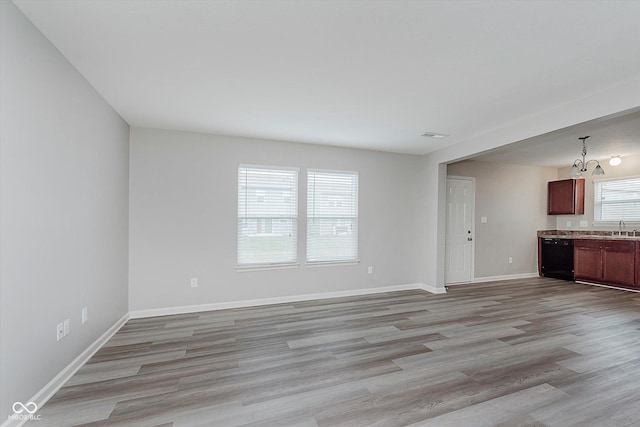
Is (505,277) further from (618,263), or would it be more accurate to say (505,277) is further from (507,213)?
(618,263)

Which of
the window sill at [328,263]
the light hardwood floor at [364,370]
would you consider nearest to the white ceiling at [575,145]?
the light hardwood floor at [364,370]

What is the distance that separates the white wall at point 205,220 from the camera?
3.76 m

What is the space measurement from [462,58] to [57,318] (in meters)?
3.59

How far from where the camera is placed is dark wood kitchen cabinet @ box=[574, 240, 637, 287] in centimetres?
523

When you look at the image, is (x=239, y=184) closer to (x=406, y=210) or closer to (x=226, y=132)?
(x=226, y=132)

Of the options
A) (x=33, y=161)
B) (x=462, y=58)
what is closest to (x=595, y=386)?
(x=462, y=58)

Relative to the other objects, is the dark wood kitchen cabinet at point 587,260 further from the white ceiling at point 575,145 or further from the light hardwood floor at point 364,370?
the light hardwood floor at point 364,370

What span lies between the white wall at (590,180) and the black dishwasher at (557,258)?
647mm

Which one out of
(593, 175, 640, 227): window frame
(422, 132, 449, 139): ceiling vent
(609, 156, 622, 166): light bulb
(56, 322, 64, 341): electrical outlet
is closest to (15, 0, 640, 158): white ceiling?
(422, 132, 449, 139): ceiling vent

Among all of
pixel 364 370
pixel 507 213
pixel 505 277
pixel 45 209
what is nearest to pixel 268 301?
pixel 364 370

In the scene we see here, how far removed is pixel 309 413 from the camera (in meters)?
1.89

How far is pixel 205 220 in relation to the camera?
13.2ft

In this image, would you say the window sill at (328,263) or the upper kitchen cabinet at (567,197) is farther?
the upper kitchen cabinet at (567,197)

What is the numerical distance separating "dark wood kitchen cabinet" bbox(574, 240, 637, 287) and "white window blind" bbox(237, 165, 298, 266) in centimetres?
594
